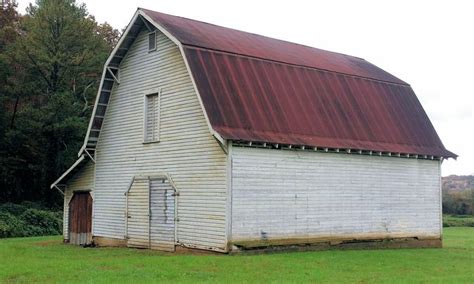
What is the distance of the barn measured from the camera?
924 inches

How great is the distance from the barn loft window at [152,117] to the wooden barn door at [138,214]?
1.80 meters

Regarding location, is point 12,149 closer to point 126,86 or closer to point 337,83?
point 126,86

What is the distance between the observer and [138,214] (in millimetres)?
27078

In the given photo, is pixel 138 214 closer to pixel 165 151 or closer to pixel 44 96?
pixel 165 151

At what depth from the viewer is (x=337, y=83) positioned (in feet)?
94.7

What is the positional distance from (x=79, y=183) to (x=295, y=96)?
11.5 meters

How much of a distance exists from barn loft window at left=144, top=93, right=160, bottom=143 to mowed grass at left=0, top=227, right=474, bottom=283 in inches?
186

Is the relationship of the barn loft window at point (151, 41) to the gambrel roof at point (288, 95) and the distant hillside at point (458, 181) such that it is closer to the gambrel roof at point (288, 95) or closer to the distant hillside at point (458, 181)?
the gambrel roof at point (288, 95)

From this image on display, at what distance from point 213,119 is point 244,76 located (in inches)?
123

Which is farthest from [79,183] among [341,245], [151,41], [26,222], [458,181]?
[458,181]

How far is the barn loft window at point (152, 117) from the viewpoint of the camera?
26517 millimetres

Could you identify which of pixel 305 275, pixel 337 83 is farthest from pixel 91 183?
pixel 305 275

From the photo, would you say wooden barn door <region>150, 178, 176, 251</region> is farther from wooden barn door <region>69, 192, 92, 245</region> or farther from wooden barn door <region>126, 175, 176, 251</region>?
wooden barn door <region>69, 192, 92, 245</region>

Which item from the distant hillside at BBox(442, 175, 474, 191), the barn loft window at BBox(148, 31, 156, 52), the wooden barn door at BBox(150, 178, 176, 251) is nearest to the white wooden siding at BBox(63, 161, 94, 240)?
the wooden barn door at BBox(150, 178, 176, 251)
